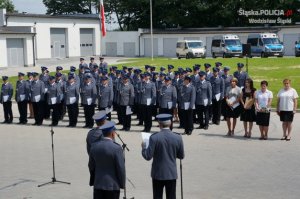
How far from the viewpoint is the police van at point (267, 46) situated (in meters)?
48.7

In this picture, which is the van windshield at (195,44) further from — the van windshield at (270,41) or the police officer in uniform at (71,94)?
the police officer in uniform at (71,94)

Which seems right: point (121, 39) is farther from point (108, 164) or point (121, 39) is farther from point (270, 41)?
Answer: point (108, 164)

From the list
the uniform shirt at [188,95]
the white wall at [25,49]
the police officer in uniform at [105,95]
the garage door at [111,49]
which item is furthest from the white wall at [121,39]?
the uniform shirt at [188,95]

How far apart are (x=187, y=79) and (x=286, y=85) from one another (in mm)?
3038

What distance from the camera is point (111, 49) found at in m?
73.0

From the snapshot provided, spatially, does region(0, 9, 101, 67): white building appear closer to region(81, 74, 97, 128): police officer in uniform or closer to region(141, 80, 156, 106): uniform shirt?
region(81, 74, 97, 128): police officer in uniform

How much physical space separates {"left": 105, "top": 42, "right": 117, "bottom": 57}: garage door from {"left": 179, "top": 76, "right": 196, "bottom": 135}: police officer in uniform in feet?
187

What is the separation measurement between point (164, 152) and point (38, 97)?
38.3 ft

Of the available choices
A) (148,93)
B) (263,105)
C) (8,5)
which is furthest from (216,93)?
(8,5)

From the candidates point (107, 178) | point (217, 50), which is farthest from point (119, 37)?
point (107, 178)

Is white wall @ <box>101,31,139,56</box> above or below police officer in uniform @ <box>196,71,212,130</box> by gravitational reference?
above

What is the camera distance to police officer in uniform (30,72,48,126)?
1853cm

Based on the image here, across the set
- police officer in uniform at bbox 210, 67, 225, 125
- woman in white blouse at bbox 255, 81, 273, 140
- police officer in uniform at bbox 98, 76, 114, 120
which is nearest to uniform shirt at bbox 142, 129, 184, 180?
woman in white blouse at bbox 255, 81, 273, 140

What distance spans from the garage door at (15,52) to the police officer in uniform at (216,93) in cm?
3608
